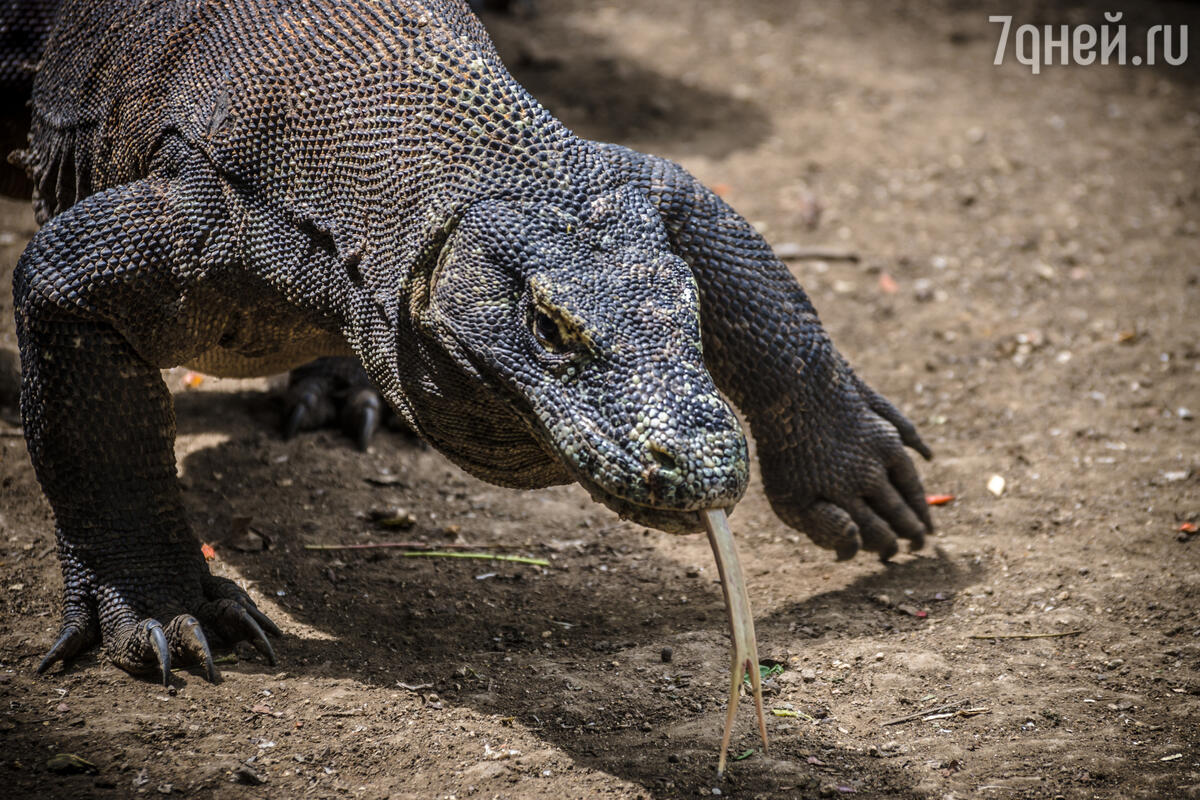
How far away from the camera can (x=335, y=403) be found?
490 centimetres

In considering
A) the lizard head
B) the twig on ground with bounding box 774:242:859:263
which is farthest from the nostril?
the twig on ground with bounding box 774:242:859:263

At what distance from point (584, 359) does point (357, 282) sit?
0.82 metres

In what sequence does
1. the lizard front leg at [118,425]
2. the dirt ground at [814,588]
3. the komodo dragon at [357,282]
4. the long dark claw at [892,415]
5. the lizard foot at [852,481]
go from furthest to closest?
the long dark claw at [892,415] → the lizard foot at [852,481] → the lizard front leg at [118,425] → the dirt ground at [814,588] → the komodo dragon at [357,282]

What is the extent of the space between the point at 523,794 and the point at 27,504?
2.40 m

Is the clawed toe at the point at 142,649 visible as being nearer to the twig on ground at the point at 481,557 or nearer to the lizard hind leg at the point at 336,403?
the twig on ground at the point at 481,557

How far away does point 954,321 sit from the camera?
5.79 metres

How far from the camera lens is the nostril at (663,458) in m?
2.19

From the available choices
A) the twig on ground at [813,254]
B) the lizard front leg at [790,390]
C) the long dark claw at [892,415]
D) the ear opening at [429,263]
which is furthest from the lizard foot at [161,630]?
the twig on ground at [813,254]

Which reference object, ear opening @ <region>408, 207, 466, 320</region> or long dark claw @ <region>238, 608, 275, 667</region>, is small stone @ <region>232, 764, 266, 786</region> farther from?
ear opening @ <region>408, 207, 466, 320</region>

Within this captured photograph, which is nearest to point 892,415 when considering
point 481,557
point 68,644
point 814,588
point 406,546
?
point 814,588

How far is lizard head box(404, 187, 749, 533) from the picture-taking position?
2.23m

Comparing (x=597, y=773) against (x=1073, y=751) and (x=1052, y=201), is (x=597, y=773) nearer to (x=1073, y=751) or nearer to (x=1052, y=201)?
(x=1073, y=751)

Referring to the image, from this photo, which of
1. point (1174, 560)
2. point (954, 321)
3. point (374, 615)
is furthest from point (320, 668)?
point (954, 321)

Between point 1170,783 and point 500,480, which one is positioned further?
point 500,480
